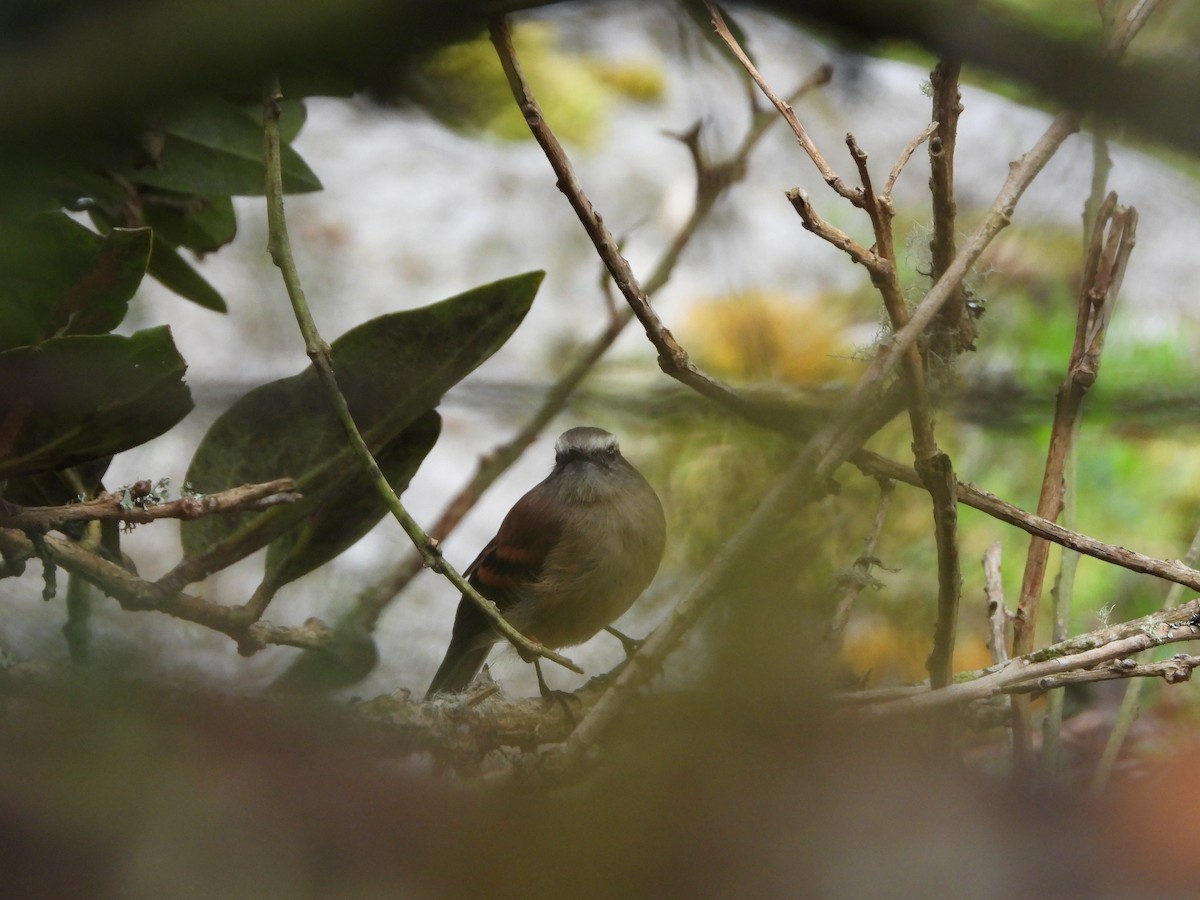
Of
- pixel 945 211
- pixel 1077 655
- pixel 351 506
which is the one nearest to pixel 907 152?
pixel 945 211

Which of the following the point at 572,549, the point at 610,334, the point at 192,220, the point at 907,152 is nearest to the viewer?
the point at 907,152

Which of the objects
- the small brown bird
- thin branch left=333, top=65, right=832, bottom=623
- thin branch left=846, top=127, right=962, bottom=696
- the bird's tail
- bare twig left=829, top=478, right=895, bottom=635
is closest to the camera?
bare twig left=829, top=478, right=895, bottom=635

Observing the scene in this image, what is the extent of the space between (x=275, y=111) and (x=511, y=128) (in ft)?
2.19

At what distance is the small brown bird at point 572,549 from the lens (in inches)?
48.8

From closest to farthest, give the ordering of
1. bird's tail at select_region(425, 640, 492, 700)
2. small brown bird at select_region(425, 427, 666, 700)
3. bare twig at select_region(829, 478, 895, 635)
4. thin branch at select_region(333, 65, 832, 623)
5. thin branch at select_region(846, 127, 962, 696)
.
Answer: bare twig at select_region(829, 478, 895, 635), thin branch at select_region(846, 127, 962, 696), bird's tail at select_region(425, 640, 492, 700), thin branch at select_region(333, 65, 832, 623), small brown bird at select_region(425, 427, 666, 700)

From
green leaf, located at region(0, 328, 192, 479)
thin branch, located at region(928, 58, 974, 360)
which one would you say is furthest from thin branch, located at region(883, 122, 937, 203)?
green leaf, located at region(0, 328, 192, 479)

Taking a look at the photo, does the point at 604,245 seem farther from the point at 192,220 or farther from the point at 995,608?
the point at 192,220

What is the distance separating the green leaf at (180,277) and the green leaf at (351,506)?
33 centimetres

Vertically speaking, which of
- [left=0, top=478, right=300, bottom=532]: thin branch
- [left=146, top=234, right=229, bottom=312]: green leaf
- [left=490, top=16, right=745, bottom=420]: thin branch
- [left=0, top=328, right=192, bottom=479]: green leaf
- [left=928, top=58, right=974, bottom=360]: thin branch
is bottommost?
[left=0, top=478, right=300, bottom=532]: thin branch

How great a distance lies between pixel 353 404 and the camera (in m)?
0.74

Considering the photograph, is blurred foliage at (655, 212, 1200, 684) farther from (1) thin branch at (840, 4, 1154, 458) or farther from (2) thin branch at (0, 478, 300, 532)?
(2) thin branch at (0, 478, 300, 532)

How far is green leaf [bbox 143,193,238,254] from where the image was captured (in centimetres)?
99

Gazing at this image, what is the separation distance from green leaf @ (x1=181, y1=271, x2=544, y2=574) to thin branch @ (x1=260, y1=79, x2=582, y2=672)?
0.04 metres

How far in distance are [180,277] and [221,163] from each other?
0.45 ft
